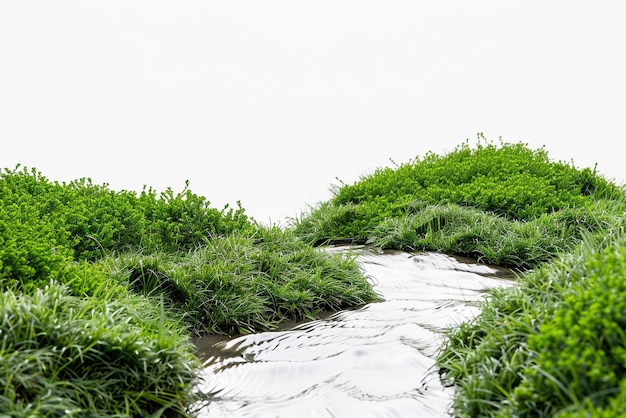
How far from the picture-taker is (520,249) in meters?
7.37

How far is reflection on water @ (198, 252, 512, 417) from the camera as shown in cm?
379

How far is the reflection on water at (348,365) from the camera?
149 inches

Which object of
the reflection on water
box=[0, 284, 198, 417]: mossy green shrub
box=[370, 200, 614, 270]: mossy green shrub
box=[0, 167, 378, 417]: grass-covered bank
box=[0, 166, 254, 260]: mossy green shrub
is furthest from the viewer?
box=[370, 200, 614, 270]: mossy green shrub

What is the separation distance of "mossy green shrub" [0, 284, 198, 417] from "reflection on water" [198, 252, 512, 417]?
37 cm

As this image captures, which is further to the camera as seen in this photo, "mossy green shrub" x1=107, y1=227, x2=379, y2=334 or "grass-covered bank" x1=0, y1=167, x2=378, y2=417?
"mossy green shrub" x1=107, y1=227, x2=379, y2=334

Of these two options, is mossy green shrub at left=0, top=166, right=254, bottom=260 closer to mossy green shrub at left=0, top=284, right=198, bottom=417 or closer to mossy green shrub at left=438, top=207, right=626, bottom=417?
mossy green shrub at left=0, top=284, right=198, bottom=417

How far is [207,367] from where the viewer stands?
4.48m

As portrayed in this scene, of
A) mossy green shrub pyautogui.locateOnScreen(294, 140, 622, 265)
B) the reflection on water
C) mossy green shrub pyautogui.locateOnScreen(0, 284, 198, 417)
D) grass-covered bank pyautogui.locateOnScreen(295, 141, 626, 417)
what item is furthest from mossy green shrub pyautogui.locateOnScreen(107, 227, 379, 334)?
mossy green shrub pyautogui.locateOnScreen(294, 140, 622, 265)

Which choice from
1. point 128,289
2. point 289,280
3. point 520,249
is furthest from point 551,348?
point 520,249

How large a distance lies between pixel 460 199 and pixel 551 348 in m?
6.36

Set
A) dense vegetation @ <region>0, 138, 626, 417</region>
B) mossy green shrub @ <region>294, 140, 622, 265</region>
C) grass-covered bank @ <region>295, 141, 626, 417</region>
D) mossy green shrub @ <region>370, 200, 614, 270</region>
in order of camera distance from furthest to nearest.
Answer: mossy green shrub @ <region>294, 140, 622, 265</region>
mossy green shrub @ <region>370, 200, 614, 270</region>
dense vegetation @ <region>0, 138, 626, 417</region>
grass-covered bank @ <region>295, 141, 626, 417</region>

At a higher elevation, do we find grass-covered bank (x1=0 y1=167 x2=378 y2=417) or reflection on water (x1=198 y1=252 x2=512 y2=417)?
grass-covered bank (x1=0 y1=167 x2=378 y2=417)

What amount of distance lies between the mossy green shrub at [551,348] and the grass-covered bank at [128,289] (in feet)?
5.62

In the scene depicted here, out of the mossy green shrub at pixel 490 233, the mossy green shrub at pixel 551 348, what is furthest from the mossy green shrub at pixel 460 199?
the mossy green shrub at pixel 551 348
